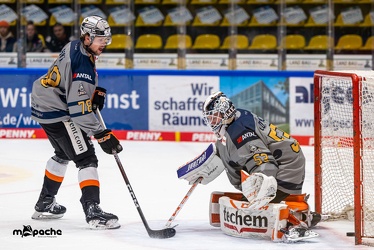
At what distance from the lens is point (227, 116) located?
507cm

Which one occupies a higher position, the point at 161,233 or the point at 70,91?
the point at 70,91

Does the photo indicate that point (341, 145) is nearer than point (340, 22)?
Yes

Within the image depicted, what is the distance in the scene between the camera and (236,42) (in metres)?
10.2

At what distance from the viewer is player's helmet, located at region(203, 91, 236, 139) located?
16.6 ft

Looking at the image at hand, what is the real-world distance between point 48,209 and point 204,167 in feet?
3.60

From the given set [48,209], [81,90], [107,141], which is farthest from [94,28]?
[48,209]

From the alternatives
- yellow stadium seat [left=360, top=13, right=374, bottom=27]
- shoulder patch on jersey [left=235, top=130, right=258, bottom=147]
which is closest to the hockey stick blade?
shoulder patch on jersey [left=235, top=130, right=258, bottom=147]

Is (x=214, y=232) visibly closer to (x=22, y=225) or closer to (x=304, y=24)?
(x=22, y=225)

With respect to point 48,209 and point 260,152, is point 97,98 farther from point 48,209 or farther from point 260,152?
point 260,152

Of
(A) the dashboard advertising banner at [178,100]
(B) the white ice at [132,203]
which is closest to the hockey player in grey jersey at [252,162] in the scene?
(B) the white ice at [132,203]

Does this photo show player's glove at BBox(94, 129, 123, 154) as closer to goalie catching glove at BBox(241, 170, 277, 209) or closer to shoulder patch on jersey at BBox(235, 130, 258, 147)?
shoulder patch on jersey at BBox(235, 130, 258, 147)

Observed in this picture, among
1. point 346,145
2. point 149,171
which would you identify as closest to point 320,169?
point 346,145

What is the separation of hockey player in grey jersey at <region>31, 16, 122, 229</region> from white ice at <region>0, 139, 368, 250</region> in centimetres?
27

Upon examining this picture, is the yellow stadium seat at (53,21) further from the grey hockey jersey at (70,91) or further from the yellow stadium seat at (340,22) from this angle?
Result: the grey hockey jersey at (70,91)
